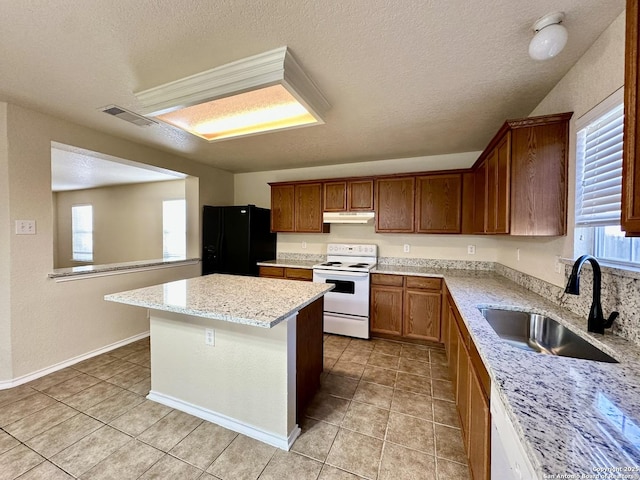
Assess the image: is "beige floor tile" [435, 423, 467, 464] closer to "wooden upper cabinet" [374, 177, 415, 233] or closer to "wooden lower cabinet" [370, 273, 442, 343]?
"wooden lower cabinet" [370, 273, 442, 343]

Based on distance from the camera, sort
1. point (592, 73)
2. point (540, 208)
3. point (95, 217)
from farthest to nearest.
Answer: point (95, 217) → point (540, 208) → point (592, 73)

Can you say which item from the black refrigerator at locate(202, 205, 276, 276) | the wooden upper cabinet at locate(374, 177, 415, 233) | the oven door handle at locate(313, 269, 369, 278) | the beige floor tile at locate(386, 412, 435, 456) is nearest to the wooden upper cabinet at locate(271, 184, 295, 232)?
the black refrigerator at locate(202, 205, 276, 276)

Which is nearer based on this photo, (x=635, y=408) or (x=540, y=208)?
(x=635, y=408)

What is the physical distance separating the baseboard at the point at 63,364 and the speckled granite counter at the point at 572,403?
363cm

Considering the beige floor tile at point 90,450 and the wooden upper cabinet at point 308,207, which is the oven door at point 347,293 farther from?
the beige floor tile at point 90,450

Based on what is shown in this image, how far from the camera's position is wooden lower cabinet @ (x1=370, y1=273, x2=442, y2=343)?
3135mm

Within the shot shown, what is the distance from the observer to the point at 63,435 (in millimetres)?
1747

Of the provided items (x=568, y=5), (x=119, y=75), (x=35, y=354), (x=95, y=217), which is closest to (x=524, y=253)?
(x=568, y=5)

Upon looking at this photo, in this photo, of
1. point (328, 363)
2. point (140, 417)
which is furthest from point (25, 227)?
point (328, 363)

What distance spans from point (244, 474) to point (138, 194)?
610cm

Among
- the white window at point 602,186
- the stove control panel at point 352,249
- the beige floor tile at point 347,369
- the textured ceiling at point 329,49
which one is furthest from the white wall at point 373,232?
the white window at point 602,186

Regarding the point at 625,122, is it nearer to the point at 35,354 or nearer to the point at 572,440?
the point at 572,440

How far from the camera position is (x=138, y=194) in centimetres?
582

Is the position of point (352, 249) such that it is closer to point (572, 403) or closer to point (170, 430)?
point (170, 430)
